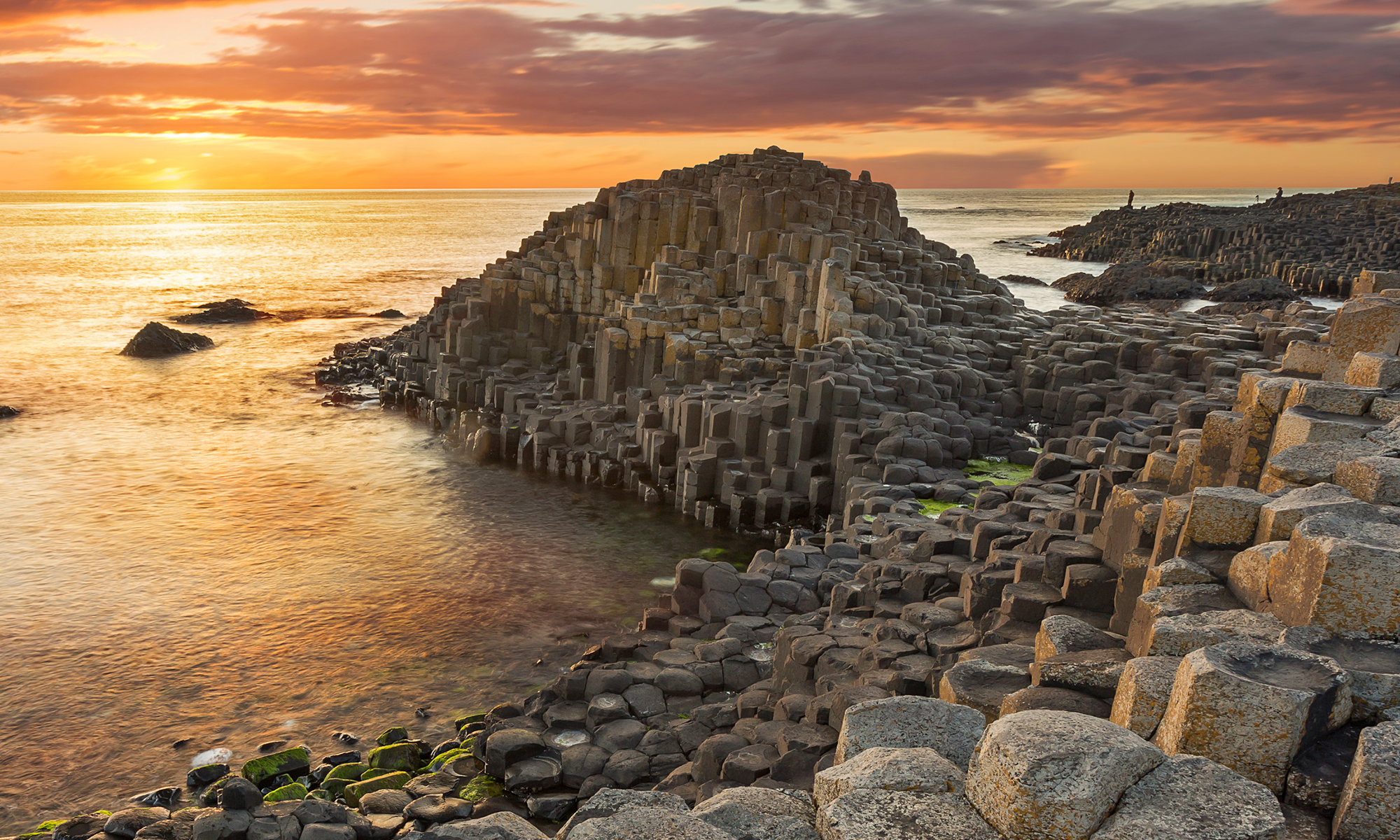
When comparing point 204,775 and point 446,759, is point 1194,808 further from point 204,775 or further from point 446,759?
point 204,775

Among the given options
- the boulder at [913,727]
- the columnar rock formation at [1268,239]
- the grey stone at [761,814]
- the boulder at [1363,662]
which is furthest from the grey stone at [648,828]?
the columnar rock formation at [1268,239]

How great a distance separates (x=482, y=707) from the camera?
39.1 feet

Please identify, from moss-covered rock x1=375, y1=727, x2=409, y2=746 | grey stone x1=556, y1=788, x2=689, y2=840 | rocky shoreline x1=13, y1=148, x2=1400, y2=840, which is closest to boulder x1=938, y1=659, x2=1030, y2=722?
rocky shoreline x1=13, y1=148, x2=1400, y2=840

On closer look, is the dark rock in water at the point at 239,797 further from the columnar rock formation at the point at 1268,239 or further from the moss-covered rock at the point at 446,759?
the columnar rock formation at the point at 1268,239

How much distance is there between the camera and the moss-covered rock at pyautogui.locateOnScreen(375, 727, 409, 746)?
35.6 ft

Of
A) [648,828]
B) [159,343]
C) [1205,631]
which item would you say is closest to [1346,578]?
[1205,631]

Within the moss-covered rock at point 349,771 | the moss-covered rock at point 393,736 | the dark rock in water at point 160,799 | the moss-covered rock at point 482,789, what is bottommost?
the dark rock in water at point 160,799

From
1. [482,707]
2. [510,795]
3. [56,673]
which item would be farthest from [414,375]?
[510,795]

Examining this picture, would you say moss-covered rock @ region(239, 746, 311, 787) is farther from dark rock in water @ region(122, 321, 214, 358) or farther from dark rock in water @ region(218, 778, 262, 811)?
dark rock in water @ region(122, 321, 214, 358)

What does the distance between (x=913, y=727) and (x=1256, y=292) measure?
46102 millimetres

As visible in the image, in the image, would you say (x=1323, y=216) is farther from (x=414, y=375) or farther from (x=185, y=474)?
(x=185, y=474)

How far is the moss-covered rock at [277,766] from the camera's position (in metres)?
9.84

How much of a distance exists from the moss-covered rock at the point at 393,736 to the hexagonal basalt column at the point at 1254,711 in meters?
8.75

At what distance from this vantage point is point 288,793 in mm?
9344
